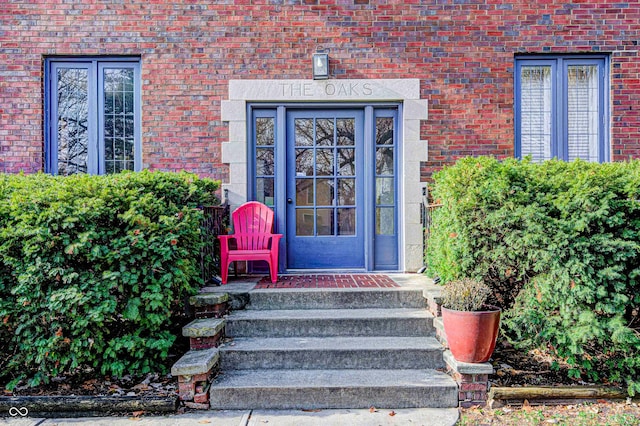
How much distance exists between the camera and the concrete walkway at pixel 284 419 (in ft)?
9.61

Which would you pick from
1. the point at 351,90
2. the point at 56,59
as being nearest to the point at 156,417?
the point at 351,90

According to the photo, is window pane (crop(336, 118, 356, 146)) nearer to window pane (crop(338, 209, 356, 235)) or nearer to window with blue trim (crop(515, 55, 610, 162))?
window pane (crop(338, 209, 356, 235))

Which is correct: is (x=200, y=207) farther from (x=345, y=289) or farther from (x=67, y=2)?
(x=67, y=2)

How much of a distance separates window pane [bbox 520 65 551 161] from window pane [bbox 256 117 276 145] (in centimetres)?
302

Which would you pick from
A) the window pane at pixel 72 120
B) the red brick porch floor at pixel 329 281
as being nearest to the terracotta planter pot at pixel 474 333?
the red brick porch floor at pixel 329 281

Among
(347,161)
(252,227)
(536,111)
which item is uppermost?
(536,111)

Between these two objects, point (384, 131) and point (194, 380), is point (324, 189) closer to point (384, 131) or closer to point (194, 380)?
point (384, 131)

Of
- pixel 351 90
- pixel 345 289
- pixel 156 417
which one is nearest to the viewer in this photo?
pixel 156 417

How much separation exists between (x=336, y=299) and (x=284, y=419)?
4.22 ft

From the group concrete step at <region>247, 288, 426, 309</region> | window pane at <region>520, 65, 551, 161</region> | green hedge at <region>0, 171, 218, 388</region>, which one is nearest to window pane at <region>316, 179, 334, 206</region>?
concrete step at <region>247, 288, 426, 309</region>

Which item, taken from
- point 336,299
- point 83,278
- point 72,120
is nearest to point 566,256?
point 336,299

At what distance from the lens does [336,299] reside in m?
4.05

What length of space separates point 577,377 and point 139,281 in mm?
3336

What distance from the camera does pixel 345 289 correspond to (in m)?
4.12
